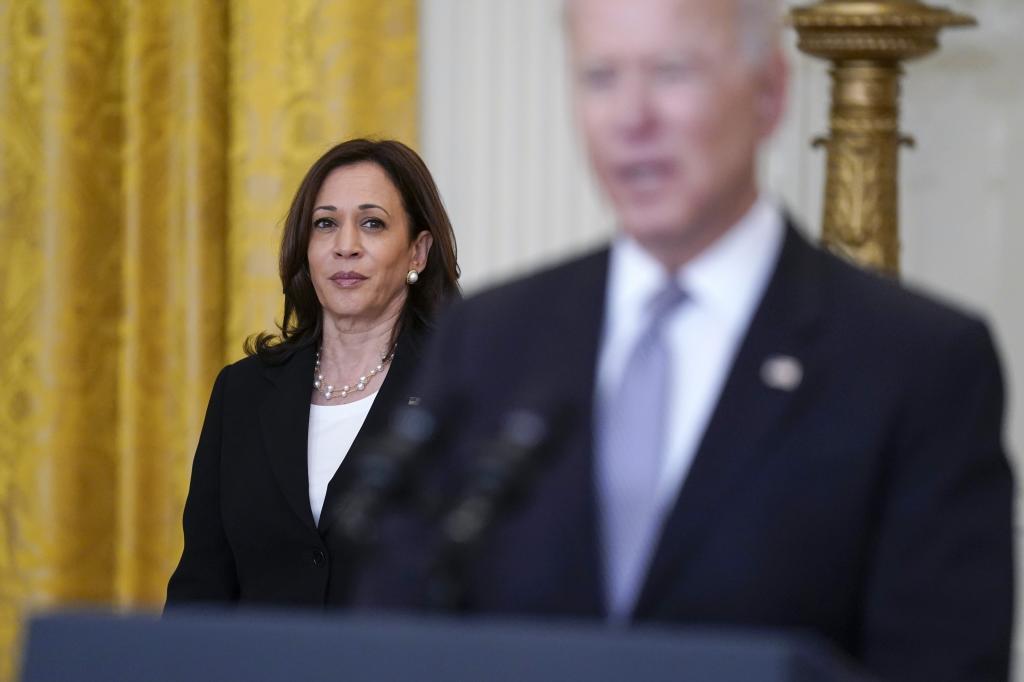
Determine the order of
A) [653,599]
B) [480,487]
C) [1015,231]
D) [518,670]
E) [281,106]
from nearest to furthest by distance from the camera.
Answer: [518,670] < [480,487] < [653,599] < [1015,231] < [281,106]

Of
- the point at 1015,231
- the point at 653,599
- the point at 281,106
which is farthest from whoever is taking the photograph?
the point at 281,106

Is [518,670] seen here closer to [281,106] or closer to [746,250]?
[746,250]

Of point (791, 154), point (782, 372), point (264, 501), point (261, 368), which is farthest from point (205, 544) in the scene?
point (782, 372)

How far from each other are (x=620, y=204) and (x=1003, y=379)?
0.42 m

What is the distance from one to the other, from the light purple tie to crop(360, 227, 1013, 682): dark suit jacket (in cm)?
2

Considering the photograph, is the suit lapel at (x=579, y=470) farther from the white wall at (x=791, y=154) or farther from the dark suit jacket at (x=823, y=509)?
the white wall at (x=791, y=154)

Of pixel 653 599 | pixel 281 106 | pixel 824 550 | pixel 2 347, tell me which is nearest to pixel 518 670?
pixel 653 599

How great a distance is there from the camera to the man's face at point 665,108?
1518 mm

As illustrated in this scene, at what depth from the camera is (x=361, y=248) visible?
3643 mm

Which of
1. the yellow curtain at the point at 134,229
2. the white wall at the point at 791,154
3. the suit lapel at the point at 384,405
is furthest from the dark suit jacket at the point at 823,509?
the yellow curtain at the point at 134,229

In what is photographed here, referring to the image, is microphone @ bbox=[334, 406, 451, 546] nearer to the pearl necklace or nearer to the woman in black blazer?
the woman in black blazer

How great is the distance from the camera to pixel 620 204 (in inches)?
61.6

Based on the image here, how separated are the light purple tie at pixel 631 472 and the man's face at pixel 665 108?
14 cm

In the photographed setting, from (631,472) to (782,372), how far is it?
0.58 feet
